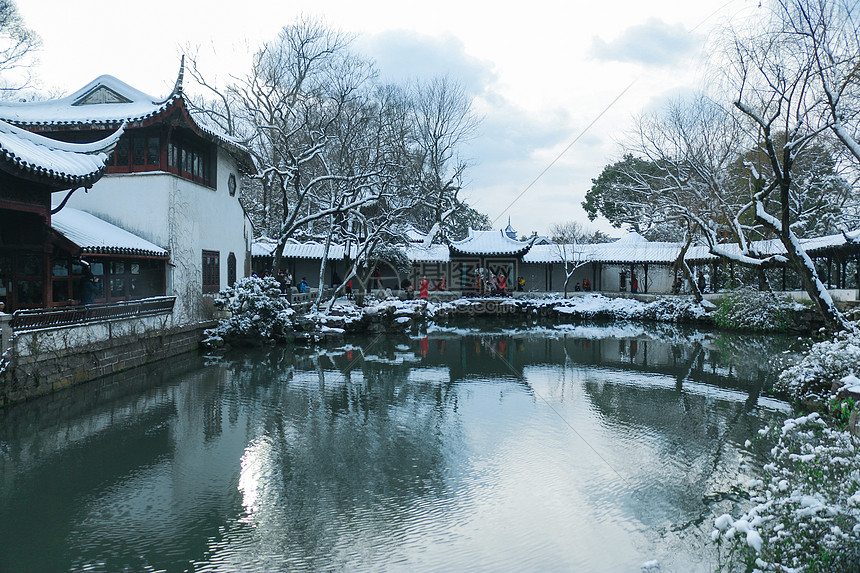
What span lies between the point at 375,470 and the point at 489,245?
76.5 feet

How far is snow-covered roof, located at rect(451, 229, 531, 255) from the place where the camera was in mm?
28406

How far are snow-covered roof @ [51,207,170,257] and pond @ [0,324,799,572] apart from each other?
269 cm

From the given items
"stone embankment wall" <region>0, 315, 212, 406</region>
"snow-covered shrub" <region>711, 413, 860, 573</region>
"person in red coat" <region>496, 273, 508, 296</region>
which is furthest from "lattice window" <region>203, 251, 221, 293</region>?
"snow-covered shrub" <region>711, 413, 860, 573</region>

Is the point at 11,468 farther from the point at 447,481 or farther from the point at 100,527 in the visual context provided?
the point at 447,481

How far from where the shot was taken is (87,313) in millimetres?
10211

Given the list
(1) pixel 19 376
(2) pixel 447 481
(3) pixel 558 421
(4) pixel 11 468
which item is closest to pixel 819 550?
(2) pixel 447 481

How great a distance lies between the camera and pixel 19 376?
8633 millimetres

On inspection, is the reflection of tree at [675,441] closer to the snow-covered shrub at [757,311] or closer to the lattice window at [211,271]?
the snow-covered shrub at [757,311]

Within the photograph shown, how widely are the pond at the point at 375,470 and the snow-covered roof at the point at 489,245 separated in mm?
16516

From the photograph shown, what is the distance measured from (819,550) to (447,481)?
358 centimetres

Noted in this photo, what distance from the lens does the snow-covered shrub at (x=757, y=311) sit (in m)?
18.3

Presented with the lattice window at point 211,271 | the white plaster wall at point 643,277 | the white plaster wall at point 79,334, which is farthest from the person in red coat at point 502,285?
the white plaster wall at point 79,334

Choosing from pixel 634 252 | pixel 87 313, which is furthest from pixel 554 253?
pixel 87 313

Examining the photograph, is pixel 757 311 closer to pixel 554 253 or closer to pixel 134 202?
pixel 554 253
